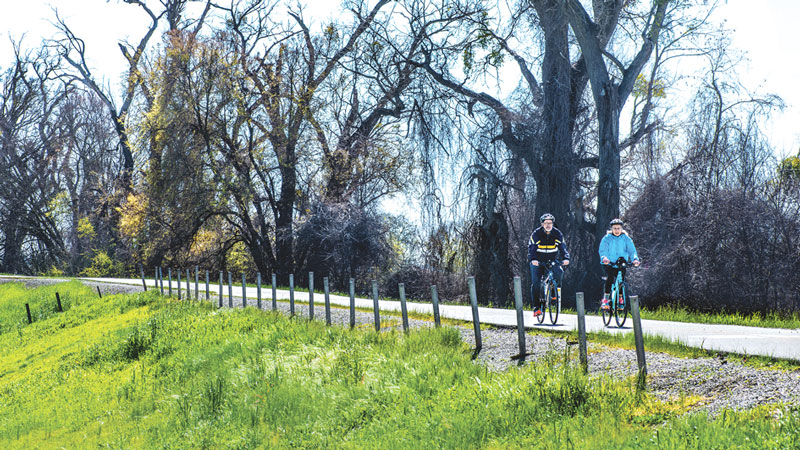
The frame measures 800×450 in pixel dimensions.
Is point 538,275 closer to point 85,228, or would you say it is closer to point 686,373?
point 686,373

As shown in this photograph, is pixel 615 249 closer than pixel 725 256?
Yes

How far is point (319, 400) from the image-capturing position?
933cm

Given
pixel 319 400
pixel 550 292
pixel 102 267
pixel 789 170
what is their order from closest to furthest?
1. pixel 319 400
2. pixel 550 292
3. pixel 789 170
4. pixel 102 267

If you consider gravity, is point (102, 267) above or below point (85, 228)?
below

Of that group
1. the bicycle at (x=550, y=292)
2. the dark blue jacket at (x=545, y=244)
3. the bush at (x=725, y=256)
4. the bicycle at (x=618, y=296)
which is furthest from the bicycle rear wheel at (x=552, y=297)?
the bush at (x=725, y=256)

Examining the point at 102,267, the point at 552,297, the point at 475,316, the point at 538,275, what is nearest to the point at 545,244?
the point at 538,275

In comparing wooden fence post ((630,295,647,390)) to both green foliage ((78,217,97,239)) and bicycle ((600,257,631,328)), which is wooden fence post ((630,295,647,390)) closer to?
bicycle ((600,257,631,328))

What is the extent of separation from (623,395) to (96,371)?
43.9 ft

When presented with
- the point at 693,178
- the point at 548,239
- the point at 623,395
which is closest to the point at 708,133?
the point at 693,178

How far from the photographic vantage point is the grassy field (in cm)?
655

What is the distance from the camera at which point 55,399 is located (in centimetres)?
1499

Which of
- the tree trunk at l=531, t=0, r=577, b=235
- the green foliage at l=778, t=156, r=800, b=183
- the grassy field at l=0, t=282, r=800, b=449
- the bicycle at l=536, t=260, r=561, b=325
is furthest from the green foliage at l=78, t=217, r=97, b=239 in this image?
the green foliage at l=778, t=156, r=800, b=183

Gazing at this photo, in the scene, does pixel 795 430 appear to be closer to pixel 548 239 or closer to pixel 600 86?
pixel 548 239

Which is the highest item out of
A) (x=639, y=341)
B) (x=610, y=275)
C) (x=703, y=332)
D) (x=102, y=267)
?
(x=610, y=275)
